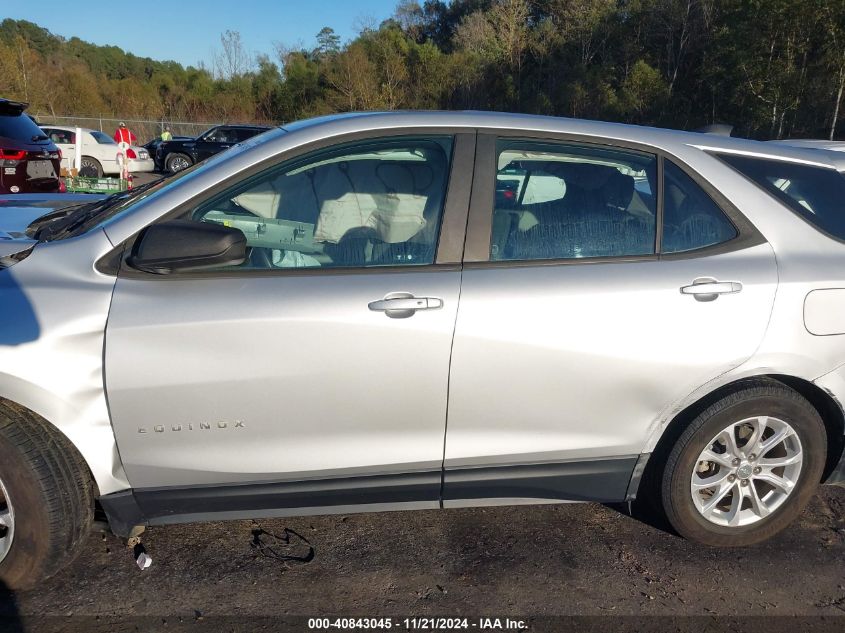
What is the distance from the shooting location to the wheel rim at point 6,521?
7.27ft

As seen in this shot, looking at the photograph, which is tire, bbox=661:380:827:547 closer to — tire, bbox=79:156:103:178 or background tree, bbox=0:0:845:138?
tire, bbox=79:156:103:178

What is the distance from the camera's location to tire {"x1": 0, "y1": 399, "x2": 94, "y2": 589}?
2.13 metres

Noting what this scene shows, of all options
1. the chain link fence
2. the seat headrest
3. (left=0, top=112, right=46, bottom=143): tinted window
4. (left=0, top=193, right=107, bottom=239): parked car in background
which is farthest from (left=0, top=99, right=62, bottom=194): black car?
the chain link fence

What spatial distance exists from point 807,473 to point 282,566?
2181 millimetres

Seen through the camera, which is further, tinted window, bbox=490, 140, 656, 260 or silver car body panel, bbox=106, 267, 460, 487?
tinted window, bbox=490, 140, 656, 260

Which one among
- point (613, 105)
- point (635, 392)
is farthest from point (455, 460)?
point (613, 105)

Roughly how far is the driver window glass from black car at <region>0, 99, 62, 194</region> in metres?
5.89

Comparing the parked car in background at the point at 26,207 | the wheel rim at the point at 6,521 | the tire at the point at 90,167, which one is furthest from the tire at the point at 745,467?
the tire at the point at 90,167

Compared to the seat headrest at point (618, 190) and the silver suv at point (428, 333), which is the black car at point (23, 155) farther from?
the seat headrest at point (618, 190)

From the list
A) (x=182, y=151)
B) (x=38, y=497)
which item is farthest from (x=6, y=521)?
(x=182, y=151)

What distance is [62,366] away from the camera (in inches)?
82.0

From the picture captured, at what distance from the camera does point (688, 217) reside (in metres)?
2.53

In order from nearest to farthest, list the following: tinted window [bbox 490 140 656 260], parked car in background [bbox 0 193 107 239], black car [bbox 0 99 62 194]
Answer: tinted window [bbox 490 140 656 260] → parked car in background [bbox 0 193 107 239] → black car [bbox 0 99 62 194]

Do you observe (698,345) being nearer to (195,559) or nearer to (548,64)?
(195,559)
